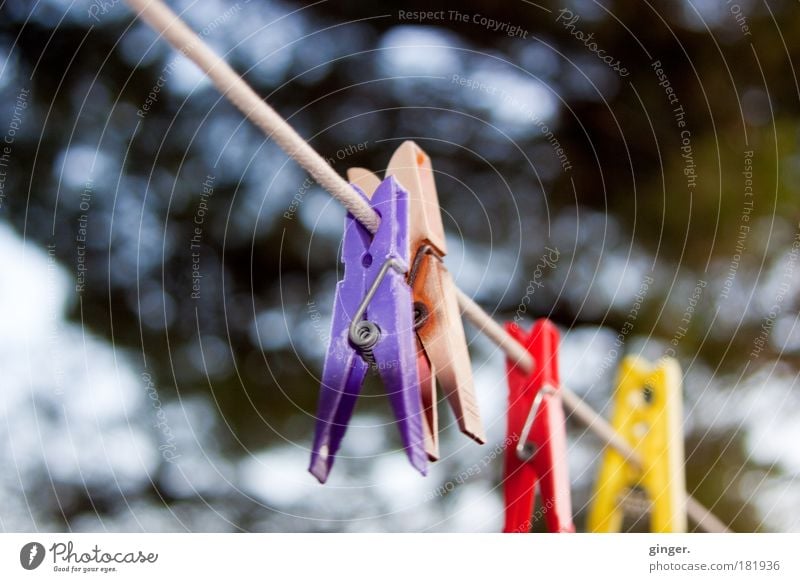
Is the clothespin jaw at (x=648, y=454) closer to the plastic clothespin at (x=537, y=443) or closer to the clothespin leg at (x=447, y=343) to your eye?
the plastic clothespin at (x=537, y=443)

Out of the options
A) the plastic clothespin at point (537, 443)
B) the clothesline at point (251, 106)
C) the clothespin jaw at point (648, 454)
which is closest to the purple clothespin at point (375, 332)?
the clothesline at point (251, 106)

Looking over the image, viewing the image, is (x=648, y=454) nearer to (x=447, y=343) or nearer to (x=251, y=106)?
Result: (x=447, y=343)

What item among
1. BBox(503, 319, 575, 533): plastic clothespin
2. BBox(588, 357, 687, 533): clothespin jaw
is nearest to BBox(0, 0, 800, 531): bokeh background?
BBox(588, 357, 687, 533): clothespin jaw
